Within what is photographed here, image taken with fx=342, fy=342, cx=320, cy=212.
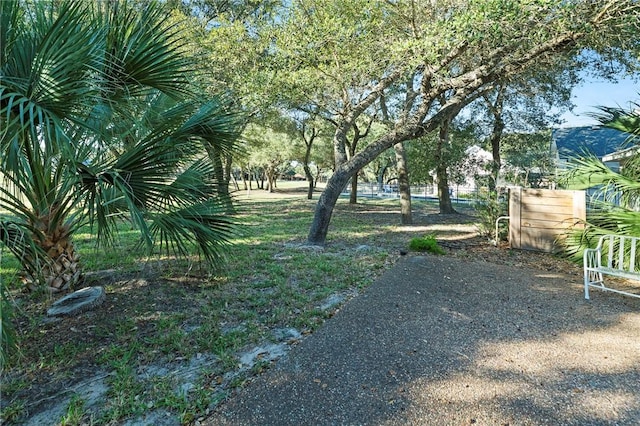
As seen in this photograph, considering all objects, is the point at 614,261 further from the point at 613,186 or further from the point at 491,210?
the point at 491,210

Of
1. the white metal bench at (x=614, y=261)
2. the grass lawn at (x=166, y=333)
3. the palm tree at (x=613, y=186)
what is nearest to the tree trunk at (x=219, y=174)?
the grass lawn at (x=166, y=333)

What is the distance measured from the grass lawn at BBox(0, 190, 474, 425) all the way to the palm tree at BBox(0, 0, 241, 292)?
0.61 metres

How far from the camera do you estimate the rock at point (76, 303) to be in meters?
3.38

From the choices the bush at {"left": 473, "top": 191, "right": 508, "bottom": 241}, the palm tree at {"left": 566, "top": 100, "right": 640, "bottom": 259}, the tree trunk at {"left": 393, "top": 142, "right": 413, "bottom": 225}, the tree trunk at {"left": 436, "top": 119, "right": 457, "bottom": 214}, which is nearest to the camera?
the palm tree at {"left": 566, "top": 100, "right": 640, "bottom": 259}

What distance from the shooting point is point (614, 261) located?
4590mm

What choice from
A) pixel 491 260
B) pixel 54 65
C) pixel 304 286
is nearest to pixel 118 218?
pixel 54 65

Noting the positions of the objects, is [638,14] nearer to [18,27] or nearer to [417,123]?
[417,123]

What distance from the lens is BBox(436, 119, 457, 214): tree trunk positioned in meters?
11.5

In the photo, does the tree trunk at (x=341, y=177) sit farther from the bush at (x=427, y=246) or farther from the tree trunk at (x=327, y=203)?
the bush at (x=427, y=246)

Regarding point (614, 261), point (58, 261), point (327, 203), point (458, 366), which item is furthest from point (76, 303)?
point (614, 261)

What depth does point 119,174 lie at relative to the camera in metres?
2.88

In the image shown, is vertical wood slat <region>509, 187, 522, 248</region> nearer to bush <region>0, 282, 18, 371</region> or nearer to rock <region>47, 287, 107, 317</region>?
rock <region>47, 287, 107, 317</region>

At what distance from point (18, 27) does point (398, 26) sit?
6531mm

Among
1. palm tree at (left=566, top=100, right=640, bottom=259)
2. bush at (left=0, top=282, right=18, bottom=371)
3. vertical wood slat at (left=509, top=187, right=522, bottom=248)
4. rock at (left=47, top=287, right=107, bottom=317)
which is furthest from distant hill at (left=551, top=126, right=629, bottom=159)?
bush at (left=0, top=282, right=18, bottom=371)
